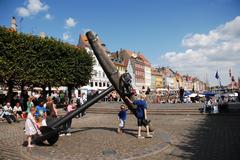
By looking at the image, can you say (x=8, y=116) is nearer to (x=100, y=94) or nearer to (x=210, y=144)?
(x=100, y=94)

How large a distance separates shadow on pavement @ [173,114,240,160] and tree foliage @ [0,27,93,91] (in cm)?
1999

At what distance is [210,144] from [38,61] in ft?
78.0

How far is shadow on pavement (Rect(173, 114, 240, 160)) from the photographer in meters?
8.65

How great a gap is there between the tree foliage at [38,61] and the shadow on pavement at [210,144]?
19990 millimetres

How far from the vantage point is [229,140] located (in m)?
11.1

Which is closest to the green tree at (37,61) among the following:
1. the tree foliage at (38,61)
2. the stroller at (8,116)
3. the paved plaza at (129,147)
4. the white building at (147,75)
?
the tree foliage at (38,61)

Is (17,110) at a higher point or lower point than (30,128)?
higher

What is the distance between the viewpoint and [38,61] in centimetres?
3019

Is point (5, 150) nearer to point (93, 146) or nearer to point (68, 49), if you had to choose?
point (93, 146)

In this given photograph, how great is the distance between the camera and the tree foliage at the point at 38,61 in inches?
1080

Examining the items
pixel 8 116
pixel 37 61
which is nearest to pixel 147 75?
pixel 37 61

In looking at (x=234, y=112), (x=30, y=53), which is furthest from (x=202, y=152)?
(x=30, y=53)

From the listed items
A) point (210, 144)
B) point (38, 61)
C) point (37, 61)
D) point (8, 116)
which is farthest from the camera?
point (38, 61)

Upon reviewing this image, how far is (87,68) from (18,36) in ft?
39.9
